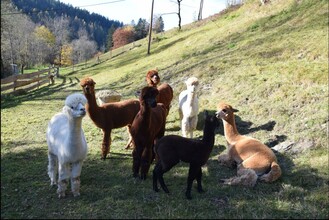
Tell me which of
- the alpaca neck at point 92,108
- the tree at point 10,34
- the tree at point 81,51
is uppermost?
the tree at point 10,34

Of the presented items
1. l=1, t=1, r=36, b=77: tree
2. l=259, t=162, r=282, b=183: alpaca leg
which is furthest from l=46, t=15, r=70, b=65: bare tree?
l=259, t=162, r=282, b=183: alpaca leg

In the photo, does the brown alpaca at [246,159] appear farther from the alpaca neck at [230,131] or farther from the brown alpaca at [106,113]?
the brown alpaca at [106,113]

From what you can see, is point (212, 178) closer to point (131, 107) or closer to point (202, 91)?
point (131, 107)

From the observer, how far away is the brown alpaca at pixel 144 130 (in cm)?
561

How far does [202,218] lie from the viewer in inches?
175

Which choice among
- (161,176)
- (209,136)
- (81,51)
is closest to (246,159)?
(209,136)

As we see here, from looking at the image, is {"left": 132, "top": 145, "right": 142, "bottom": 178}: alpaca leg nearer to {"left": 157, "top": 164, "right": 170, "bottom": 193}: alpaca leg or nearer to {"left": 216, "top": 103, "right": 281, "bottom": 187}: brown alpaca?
{"left": 157, "top": 164, "right": 170, "bottom": 193}: alpaca leg

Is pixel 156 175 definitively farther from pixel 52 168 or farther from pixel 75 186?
pixel 52 168

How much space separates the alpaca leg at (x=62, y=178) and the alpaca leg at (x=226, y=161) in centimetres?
319

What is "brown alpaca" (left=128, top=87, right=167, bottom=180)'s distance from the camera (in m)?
5.61

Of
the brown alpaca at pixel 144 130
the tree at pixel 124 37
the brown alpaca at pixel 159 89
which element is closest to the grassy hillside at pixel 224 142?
the brown alpaca at pixel 144 130

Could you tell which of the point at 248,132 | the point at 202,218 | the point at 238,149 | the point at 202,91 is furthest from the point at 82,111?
the point at 202,91

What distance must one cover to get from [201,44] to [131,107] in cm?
1358

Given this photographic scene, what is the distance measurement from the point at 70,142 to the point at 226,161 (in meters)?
3.31
